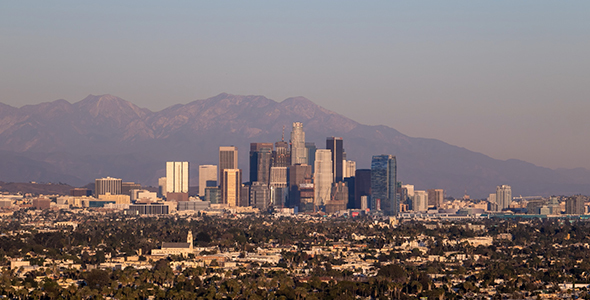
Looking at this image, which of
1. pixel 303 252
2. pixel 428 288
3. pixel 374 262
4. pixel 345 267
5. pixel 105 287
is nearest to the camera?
pixel 105 287

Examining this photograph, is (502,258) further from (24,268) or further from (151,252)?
(24,268)

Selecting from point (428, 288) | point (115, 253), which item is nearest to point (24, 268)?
point (115, 253)

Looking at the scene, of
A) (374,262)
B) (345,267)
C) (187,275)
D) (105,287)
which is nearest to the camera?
(105,287)

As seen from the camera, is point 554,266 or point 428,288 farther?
point 554,266

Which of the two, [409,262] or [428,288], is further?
[409,262]

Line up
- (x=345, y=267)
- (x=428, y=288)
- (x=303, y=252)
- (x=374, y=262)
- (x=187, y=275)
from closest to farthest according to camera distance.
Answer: (x=428, y=288) < (x=187, y=275) < (x=345, y=267) < (x=374, y=262) < (x=303, y=252)

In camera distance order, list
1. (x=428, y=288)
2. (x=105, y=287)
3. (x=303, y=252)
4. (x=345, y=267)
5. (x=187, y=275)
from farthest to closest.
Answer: (x=303, y=252) → (x=345, y=267) → (x=187, y=275) → (x=428, y=288) → (x=105, y=287)

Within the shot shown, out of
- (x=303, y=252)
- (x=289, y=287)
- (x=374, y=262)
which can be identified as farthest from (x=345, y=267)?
(x=289, y=287)

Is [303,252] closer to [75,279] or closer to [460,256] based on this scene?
[460,256]

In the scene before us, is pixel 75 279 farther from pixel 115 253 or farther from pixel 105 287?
pixel 115 253
